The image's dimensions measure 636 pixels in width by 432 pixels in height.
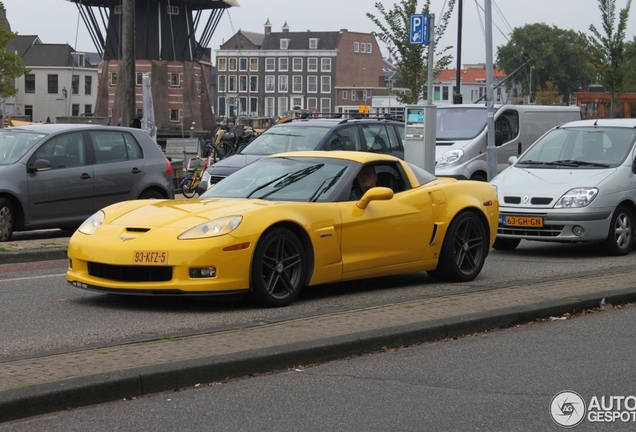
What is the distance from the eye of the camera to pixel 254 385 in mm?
6070

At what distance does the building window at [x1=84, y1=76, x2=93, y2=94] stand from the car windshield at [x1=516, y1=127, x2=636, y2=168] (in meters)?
111

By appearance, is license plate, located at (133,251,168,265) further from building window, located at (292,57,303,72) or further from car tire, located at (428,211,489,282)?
building window, located at (292,57,303,72)

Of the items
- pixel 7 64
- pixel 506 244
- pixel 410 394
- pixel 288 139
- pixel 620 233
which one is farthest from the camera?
pixel 7 64

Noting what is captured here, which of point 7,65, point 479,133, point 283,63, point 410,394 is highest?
point 283,63

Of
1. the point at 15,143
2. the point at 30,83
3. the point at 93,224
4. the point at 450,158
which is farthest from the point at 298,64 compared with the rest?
the point at 93,224

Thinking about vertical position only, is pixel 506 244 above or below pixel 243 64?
below

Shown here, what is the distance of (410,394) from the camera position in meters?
5.94

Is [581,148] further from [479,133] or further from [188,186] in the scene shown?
[188,186]

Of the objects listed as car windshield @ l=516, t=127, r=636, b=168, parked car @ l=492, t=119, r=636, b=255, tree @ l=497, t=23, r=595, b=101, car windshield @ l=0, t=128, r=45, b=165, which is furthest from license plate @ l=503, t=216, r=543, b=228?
tree @ l=497, t=23, r=595, b=101

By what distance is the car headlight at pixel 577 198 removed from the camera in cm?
1312

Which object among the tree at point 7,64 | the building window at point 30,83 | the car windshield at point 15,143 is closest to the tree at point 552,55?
the building window at point 30,83

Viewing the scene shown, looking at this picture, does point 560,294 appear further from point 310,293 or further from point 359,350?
point 359,350

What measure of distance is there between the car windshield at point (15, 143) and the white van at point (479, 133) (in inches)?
346

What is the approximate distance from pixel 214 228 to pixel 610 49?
3340 centimetres
